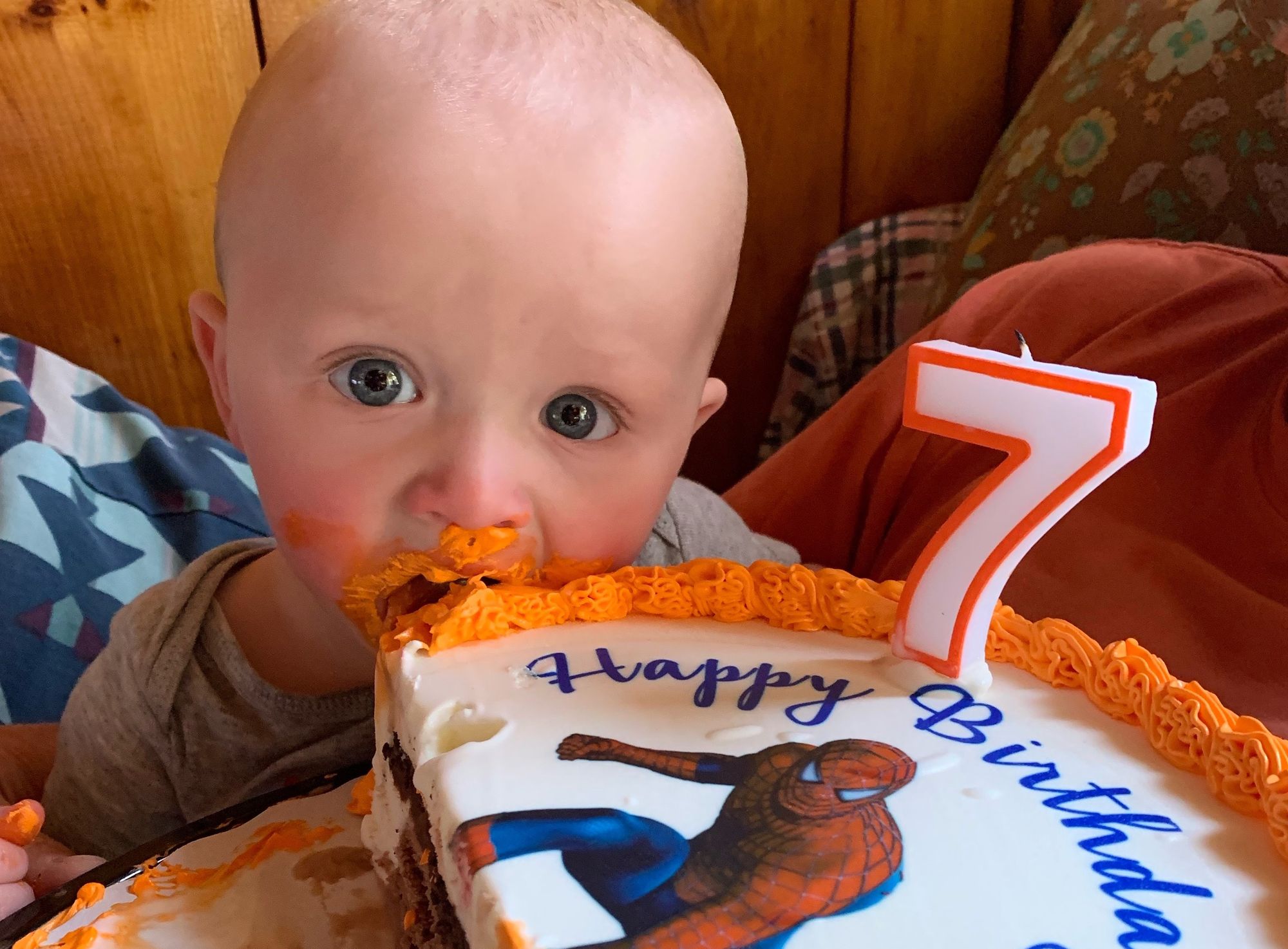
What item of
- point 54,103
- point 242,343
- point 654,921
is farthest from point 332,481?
point 54,103

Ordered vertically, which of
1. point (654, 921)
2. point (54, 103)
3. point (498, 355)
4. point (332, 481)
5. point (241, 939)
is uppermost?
point (54, 103)

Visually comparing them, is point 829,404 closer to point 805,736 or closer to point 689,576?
point 689,576

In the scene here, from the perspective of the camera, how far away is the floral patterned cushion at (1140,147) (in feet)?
4.04

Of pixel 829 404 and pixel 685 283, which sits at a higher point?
pixel 685 283

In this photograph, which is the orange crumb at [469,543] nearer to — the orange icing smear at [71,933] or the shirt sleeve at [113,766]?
the orange icing smear at [71,933]

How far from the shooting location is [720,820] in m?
0.51

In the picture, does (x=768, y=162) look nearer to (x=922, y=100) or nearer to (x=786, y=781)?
(x=922, y=100)

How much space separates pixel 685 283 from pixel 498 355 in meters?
0.15

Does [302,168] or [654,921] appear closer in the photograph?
[654,921]

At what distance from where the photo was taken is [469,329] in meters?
0.61

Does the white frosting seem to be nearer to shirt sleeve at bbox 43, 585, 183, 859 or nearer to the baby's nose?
the baby's nose

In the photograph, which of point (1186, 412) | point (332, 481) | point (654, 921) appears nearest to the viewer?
point (654, 921)

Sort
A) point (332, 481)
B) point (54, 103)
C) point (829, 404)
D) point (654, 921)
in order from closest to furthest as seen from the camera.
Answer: point (654, 921) → point (332, 481) → point (54, 103) → point (829, 404)

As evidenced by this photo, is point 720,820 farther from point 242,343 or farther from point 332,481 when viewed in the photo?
point 242,343
